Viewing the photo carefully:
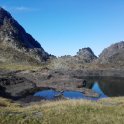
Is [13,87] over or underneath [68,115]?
over

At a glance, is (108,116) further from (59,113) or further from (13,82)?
(13,82)

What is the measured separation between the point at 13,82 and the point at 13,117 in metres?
133

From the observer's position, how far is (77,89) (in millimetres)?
160250

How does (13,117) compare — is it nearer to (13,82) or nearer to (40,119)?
(40,119)

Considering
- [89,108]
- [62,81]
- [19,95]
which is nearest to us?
[89,108]

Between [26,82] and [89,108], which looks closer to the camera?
[89,108]

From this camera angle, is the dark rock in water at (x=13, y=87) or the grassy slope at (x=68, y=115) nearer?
the grassy slope at (x=68, y=115)

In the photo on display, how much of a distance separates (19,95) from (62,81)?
6094 centimetres

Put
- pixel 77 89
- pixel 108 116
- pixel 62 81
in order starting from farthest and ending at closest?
pixel 62 81 → pixel 77 89 → pixel 108 116

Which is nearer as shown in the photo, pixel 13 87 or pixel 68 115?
pixel 68 115

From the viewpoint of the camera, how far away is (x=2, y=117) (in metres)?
29.0

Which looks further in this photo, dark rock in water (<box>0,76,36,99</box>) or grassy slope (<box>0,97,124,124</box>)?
dark rock in water (<box>0,76,36,99</box>)

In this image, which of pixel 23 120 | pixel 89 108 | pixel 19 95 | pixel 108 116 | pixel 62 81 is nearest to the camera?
pixel 23 120

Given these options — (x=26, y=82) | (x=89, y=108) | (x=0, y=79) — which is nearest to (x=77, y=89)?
(x=26, y=82)
